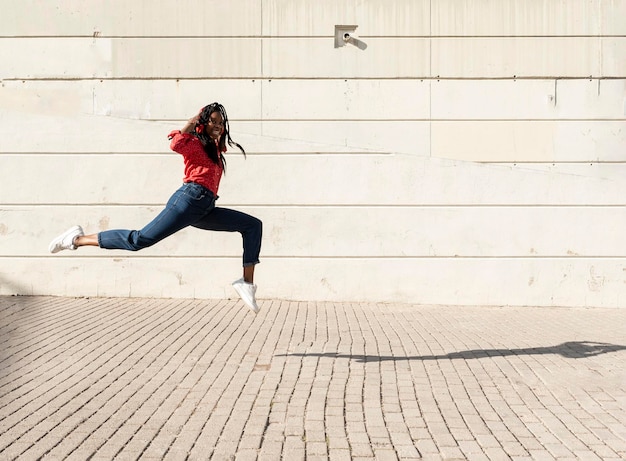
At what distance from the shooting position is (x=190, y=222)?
24.1 feet

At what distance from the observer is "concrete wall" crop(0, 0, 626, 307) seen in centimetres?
1166

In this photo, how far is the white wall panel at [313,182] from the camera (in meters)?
11.6

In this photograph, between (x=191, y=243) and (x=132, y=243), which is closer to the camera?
(x=132, y=243)

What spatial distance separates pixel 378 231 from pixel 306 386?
5.33 meters

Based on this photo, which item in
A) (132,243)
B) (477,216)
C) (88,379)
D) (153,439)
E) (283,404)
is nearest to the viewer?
(153,439)

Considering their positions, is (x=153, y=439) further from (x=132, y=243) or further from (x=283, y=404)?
(x=132, y=243)

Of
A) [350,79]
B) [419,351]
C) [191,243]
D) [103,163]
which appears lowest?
[419,351]

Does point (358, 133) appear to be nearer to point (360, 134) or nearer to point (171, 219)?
point (360, 134)
